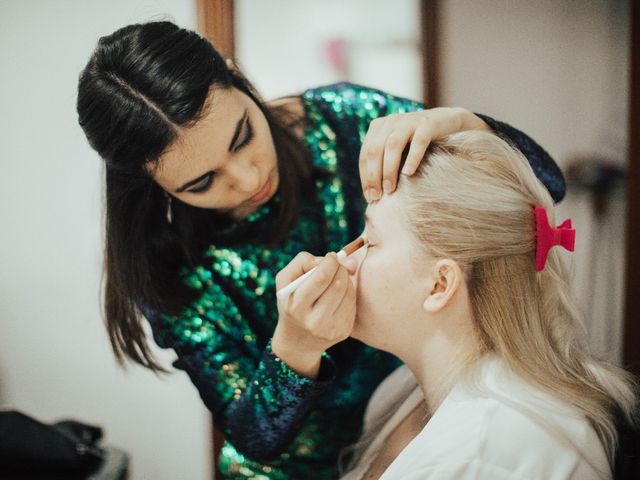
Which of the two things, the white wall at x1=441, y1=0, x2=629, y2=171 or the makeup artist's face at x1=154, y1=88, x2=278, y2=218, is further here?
the white wall at x1=441, y1=0, x2=629, y2=171

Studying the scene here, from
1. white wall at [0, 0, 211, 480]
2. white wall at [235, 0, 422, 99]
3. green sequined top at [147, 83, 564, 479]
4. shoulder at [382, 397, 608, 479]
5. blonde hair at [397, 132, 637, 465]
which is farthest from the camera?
white wall at [235, 0, 422, 99]

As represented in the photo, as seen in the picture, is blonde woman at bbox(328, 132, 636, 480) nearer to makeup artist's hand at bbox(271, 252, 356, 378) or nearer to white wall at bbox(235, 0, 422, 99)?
makeup artist's hand at bbox(271, 252, 356, 378)

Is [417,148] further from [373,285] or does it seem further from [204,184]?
[204,184]

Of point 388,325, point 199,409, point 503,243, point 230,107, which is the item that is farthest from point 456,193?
point 199,409

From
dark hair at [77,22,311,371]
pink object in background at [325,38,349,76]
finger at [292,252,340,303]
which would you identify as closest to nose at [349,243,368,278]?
finger at [292,252,340,303]

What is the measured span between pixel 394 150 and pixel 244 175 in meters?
0.24

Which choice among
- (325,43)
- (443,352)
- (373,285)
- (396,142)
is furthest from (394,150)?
(325,43)

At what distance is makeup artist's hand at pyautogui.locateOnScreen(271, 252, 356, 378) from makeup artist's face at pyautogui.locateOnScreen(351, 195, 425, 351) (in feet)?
0.12

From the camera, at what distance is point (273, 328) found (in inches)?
44.4

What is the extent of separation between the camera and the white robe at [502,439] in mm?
734

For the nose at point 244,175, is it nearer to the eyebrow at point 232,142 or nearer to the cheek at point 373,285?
the eyebrow at point 232,142

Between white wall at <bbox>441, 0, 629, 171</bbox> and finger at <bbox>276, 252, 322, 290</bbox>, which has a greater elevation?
white wall at <bbox>441, 0, 629, 171</bbox>

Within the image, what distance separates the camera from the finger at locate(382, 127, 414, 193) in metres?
0.82

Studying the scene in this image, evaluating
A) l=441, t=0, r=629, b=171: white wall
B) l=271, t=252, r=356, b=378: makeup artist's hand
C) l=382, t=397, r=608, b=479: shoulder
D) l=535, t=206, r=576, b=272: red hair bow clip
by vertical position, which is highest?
l=441, t=0, r=629, b=171: white wall
